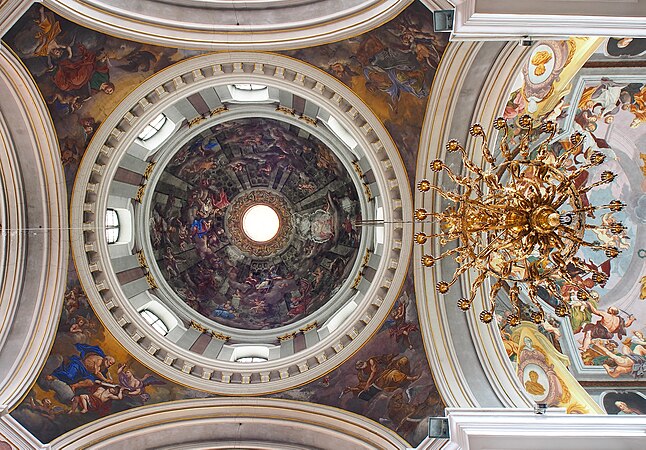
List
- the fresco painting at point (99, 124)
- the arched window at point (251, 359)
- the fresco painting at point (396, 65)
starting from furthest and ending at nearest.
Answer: the arched window at point (251, 359), the fresco painting at point (99, 124), the fresco painting at point (396, 65)

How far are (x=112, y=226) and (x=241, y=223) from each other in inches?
183

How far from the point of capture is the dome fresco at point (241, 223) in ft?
45.6

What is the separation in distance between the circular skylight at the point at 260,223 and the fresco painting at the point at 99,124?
6061 mm

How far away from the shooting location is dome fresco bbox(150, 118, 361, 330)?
13.9 metres

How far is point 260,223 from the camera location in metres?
15.8

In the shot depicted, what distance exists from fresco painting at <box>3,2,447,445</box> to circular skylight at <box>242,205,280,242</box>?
6061 mm

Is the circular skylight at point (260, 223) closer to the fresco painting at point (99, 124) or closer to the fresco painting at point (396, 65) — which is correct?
the fresco painting at point (99, 124)

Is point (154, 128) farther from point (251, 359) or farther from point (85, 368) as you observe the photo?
point (251, 359)

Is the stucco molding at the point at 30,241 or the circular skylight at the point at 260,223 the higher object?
the circular skylight at the point at 260,223

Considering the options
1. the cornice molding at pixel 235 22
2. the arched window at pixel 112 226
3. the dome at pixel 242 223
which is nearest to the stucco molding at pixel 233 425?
the dome at pixel 242 223

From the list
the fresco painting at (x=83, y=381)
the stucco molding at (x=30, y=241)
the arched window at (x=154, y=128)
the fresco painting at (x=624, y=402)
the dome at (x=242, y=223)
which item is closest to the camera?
the stucco molding at (x=30, y=241)

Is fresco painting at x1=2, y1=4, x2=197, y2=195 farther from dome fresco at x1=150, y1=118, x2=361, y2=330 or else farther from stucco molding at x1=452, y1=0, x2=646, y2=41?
stucco molding at x1=452, y1=0, x2=646, y2=41

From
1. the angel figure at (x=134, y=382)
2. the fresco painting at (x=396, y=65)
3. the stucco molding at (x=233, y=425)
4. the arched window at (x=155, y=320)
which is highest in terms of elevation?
the fresco painting at (x=396, y=65)

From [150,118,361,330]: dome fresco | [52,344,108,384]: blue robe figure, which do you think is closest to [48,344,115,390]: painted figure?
[52,344,108,384]: blue robe figure
